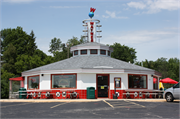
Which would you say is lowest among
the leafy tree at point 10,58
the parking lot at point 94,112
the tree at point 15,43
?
the parking lot at point 94,112

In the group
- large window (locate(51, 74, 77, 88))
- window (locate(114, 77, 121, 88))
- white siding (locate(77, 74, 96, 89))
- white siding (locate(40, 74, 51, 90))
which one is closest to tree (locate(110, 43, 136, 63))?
window (locate(114, 77, 121, 88))

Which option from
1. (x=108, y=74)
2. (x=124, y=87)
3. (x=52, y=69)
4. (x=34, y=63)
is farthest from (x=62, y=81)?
(x=34, y=63)

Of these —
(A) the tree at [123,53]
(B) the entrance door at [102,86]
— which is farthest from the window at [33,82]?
(A) the tree at [123,53]

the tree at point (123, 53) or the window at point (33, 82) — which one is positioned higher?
the tree at point (123, 53)

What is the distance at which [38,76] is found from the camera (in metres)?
28.8

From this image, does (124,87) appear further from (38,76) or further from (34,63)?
(34,63)

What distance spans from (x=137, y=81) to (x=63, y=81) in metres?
8.57

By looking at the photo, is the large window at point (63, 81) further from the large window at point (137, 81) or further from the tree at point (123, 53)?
the tree at point (123, 53)

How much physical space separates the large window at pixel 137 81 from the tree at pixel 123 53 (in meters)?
37.4

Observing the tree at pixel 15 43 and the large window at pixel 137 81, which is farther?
the tree at pixel 15 43

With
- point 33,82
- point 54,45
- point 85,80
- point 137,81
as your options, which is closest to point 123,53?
point 54,45

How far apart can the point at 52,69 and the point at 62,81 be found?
5.78 feet

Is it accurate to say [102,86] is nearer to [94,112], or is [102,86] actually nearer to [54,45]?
[94,112]

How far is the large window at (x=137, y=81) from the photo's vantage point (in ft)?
91.1
